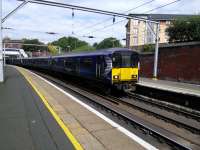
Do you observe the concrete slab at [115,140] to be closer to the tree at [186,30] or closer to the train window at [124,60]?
the train window at [124,60]

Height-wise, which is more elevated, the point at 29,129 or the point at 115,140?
the point at 29,129

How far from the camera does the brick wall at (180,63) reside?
983 inches

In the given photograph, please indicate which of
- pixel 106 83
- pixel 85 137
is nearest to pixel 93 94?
pixel 106 83

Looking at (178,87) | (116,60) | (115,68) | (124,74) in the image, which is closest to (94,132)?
(115,68)

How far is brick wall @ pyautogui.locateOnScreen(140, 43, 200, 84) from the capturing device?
25.0 m

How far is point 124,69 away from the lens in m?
18.2

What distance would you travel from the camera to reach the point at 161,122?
1188 cm

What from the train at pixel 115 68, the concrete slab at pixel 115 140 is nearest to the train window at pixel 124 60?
the train at pixel 115 68

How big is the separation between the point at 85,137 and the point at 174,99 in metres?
9.84

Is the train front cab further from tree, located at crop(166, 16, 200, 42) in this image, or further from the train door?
tree, located at crop(166, 16, 200, 42)

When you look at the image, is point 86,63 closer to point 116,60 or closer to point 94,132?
point 116,60

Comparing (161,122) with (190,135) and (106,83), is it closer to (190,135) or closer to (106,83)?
(190,135)

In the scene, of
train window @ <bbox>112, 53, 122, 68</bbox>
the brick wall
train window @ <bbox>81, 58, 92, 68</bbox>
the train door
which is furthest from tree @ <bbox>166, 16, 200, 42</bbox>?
train window @ <bbox>112, 53, 122, 68</bbox>

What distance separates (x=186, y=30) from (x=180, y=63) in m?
9.99
